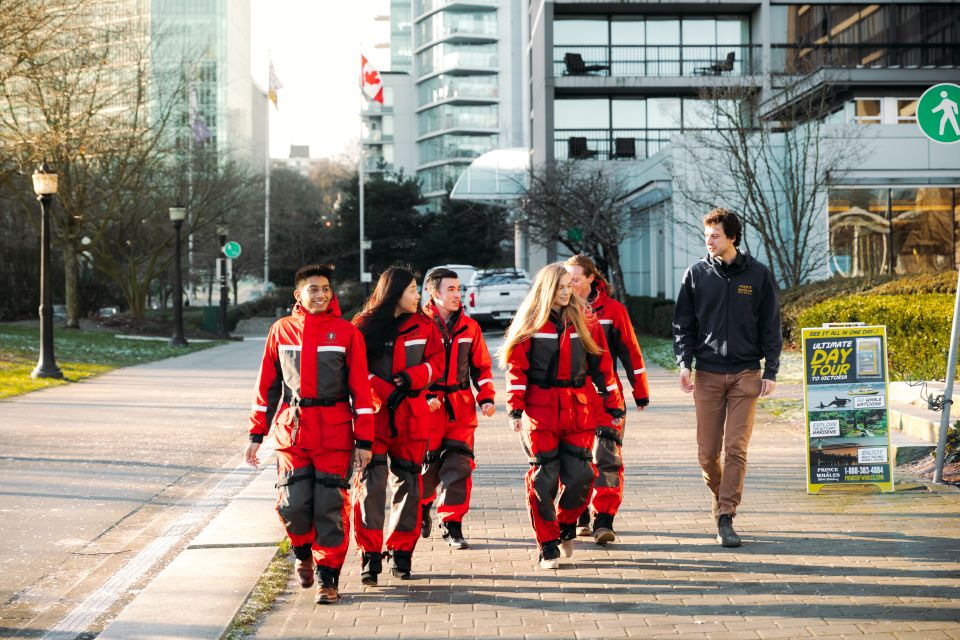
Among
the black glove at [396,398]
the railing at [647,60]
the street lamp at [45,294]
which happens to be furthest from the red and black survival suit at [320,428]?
the railing at [647,60]

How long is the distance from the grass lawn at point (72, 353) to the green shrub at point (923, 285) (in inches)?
517

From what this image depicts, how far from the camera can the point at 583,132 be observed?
43.6 metres

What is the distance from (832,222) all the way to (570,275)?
2320cm

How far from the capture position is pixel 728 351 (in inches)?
269

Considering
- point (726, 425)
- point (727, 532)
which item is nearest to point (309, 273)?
point (726, 425)

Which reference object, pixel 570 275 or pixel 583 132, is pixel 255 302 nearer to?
pixel 583 132

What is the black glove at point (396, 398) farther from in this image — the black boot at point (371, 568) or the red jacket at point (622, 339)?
the red jacket at point (622, 339)

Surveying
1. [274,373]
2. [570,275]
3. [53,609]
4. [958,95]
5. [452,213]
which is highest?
[452,213]

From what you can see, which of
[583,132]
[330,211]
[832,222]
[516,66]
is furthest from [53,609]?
[516,66]

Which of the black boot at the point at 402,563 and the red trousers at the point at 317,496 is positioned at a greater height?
the red trousers at the point at 317,496

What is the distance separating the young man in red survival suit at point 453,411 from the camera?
22.3 ft

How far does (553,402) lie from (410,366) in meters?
0.84

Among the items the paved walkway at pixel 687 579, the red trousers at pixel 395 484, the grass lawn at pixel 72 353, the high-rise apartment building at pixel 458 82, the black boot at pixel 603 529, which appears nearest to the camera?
the paved walkway at pixel 687 579

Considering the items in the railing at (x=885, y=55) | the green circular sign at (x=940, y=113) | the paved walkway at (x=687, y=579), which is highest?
the railing at (x=885, y=55)
